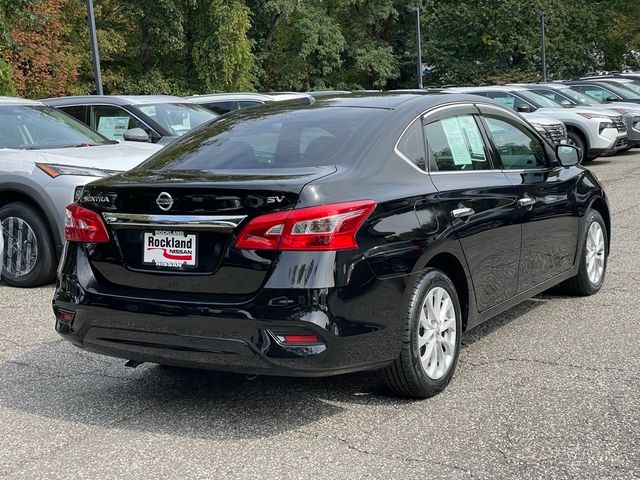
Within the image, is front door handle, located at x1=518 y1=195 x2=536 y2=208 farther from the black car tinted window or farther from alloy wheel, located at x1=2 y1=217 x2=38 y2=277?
the black car tinted window

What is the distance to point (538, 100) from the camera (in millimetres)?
18469

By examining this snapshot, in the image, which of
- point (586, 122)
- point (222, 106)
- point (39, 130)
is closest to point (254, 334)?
point (39, 130)

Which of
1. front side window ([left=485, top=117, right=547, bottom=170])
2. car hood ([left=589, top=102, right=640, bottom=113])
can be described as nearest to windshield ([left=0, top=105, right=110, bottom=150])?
front side window ([left=485, top=117, right=547, bottom=170])

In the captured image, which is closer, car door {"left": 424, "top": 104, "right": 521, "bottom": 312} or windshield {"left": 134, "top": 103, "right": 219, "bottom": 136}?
car door {"left": 424, "top": 104, "right": 521, "bottom": 312}

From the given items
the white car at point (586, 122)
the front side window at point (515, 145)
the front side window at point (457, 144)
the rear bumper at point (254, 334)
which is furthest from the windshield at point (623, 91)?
the rear bumper at point (254, 334)

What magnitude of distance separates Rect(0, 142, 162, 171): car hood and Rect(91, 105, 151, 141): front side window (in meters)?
2.94

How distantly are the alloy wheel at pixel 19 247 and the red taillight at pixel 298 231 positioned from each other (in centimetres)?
417

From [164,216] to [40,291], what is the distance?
3.76 m

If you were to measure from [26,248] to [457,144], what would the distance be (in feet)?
13.8

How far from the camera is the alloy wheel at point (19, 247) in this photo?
24.8ft

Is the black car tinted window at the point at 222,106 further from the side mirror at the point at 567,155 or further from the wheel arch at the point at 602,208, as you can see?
the side mirror at the point at 567,155

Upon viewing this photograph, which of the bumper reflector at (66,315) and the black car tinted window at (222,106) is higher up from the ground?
the black car tinted window at (222,106)

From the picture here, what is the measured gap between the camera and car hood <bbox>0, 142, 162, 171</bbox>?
301 inches

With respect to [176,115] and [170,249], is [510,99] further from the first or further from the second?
[170,249]
